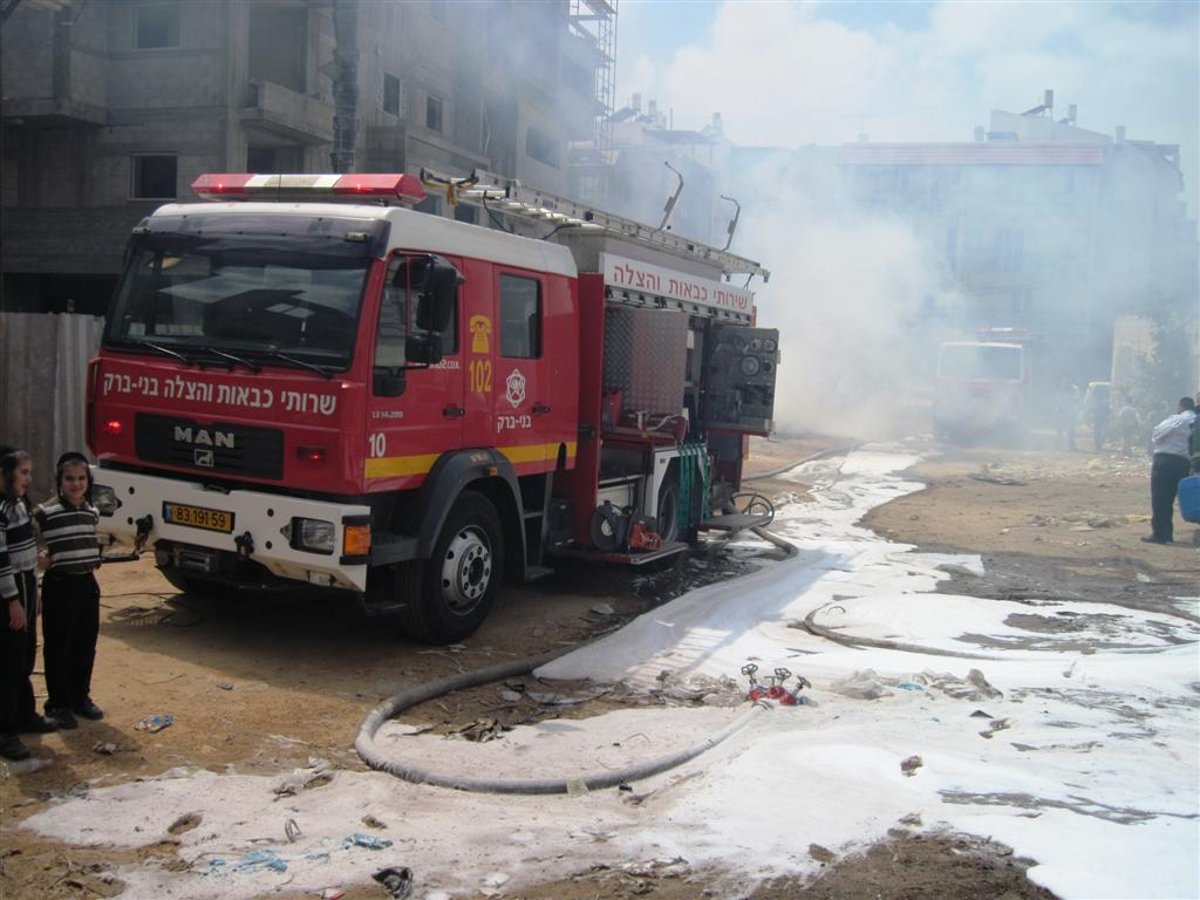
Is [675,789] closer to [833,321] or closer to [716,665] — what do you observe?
[716,665]

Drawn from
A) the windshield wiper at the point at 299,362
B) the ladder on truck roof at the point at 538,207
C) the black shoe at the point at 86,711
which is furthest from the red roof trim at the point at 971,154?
the black shoe at the point at 86,711

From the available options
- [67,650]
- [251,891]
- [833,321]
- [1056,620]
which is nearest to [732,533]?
[1056,620]

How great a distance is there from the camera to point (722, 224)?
42.2 metres

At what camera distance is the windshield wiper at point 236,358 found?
6098 mm

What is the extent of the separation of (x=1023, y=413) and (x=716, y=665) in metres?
22.2

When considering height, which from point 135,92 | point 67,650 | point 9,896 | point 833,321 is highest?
point 135,92

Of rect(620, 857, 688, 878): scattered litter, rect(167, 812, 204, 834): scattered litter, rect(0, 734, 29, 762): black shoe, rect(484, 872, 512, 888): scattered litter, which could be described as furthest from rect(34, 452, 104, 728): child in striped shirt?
rect(620, 857, 688, 878): scattered litter

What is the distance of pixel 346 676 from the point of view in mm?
6227

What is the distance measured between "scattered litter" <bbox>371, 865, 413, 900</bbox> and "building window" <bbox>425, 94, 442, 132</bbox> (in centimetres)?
2712

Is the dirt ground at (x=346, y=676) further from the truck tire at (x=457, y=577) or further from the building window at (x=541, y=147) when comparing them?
the building window at (x=541, y=147)

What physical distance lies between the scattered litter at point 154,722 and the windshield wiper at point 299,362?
197 centimetres

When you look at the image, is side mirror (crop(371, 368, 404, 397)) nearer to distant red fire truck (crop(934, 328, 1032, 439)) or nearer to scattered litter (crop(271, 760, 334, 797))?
scattered litter (crop(271, 760, 334, 797))

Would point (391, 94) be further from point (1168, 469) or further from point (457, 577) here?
point (457, 577)

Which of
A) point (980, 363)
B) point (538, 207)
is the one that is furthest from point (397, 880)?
point (980, 363)
